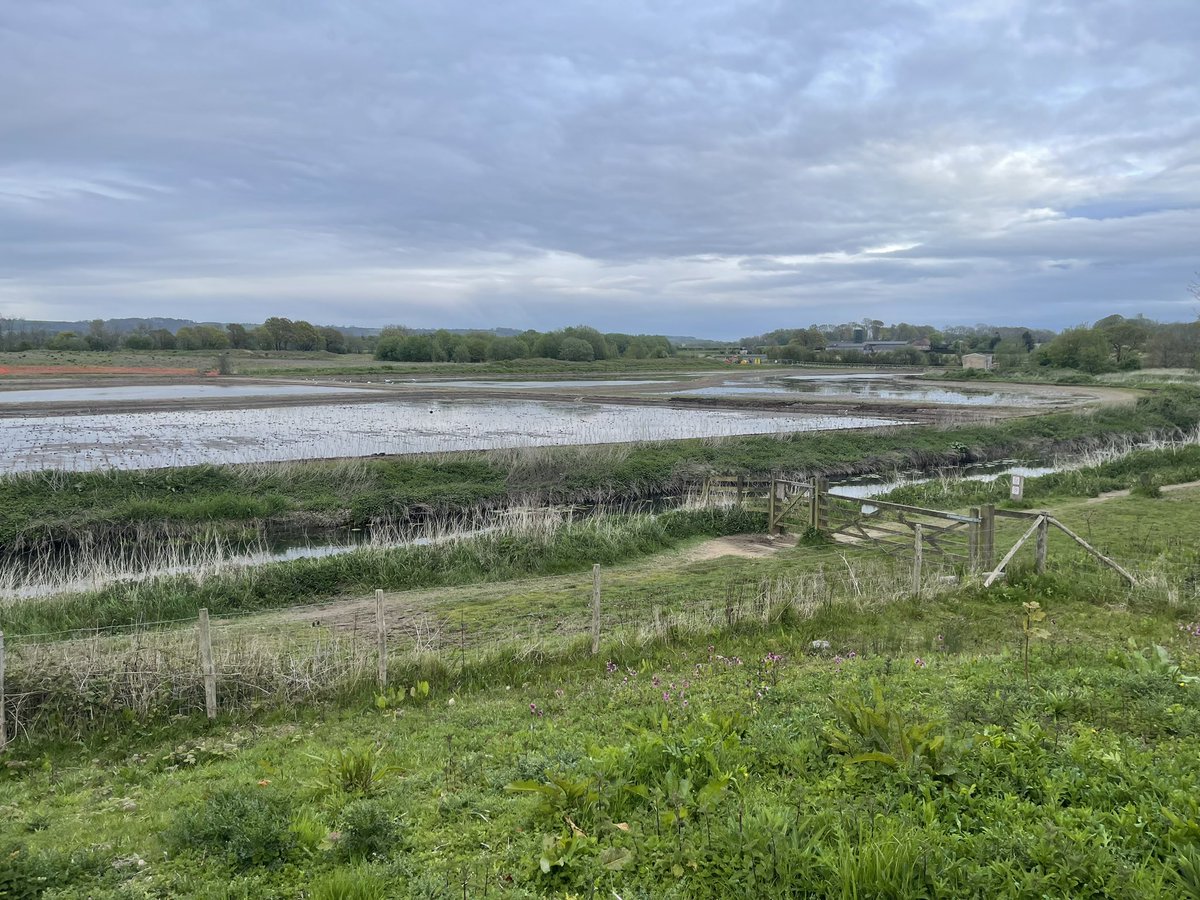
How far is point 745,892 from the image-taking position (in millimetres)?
4016

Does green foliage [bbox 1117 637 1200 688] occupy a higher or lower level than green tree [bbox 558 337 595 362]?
lower

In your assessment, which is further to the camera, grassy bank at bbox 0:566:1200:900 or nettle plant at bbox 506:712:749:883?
nettle plant at bbox 506:712:749:883

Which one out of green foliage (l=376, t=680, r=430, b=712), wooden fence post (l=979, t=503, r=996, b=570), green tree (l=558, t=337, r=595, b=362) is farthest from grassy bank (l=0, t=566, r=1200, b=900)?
green tree (l=558, t=337, r=595, b=362)

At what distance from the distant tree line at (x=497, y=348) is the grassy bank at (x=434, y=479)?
88.8 m

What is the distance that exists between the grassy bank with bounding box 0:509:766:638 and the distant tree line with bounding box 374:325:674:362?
10055 centimetres

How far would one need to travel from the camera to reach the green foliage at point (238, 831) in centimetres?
504

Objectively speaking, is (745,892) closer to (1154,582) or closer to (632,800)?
(632,800)

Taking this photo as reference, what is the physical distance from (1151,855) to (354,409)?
5067 centimetres

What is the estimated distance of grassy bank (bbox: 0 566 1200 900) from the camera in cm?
413

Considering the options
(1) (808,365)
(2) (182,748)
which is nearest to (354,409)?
(2) (182,748)

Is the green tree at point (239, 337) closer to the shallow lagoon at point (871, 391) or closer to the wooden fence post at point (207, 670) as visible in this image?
the shallow lagoon at point (871, 391)

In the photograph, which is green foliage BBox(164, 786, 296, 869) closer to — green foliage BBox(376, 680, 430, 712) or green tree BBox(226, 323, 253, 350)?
green foliage BBox(376, 680, 430, 712)

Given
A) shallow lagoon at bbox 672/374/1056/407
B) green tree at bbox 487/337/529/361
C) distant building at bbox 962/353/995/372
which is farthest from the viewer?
green tree at bbox 487/337/529/361

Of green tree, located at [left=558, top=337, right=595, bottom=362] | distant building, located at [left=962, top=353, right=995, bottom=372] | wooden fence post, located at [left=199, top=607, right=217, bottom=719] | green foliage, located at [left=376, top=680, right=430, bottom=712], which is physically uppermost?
green tree, located at [left=558, top=337, right=595, bottom=362]
